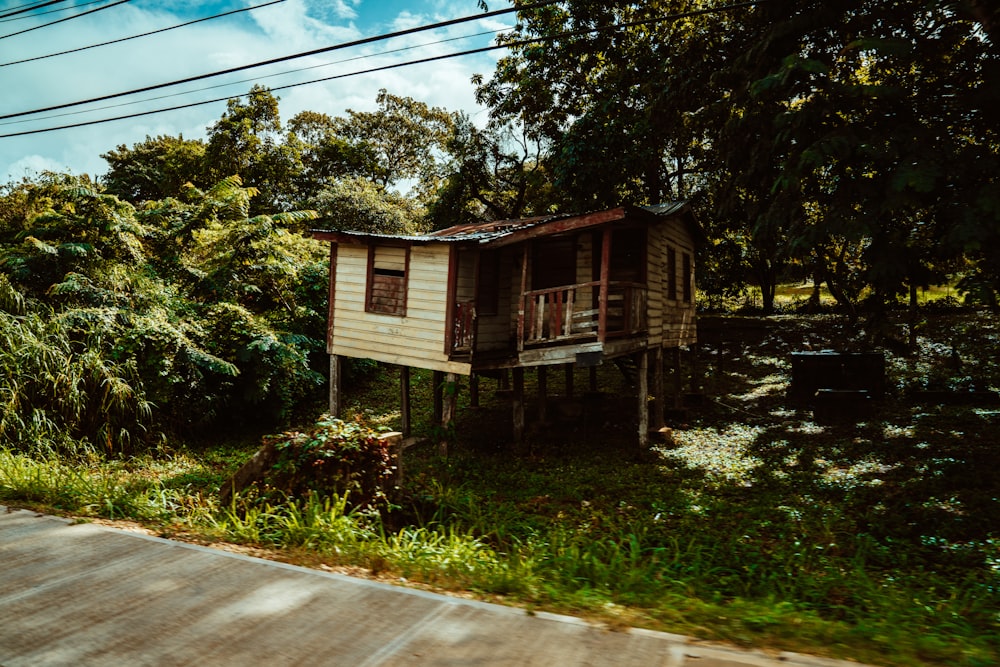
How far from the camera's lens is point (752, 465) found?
11625 mm

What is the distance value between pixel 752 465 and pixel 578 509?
14.9 feet

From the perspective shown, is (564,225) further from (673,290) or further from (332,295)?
(673,290)

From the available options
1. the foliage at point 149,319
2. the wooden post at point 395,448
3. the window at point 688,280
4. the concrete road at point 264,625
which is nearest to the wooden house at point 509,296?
the window at point 688,280

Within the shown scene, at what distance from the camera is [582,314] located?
11.8 m

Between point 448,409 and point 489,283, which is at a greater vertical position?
point 489,283

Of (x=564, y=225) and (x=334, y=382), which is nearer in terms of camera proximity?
(x=564, y=225)

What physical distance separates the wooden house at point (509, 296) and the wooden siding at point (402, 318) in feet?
0.08

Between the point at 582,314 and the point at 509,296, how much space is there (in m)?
3.43

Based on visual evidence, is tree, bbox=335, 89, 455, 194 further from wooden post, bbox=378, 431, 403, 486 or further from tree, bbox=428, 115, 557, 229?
wooden post, bbox=378, 431, 403, 486

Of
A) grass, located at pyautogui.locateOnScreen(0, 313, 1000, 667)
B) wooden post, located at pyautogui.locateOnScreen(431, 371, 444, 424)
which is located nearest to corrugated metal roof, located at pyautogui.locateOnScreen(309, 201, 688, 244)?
wooden post, located at pyautogui.locateOnScreen(431, 371, 444, 424)

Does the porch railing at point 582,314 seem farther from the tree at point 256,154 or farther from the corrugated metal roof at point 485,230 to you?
the tree at point 256,154

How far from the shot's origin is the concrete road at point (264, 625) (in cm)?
278

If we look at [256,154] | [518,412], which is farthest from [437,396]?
[256,154]

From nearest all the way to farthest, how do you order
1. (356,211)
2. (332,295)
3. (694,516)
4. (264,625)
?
(264,625)
(694,516)
(332,295)
(356,211)
